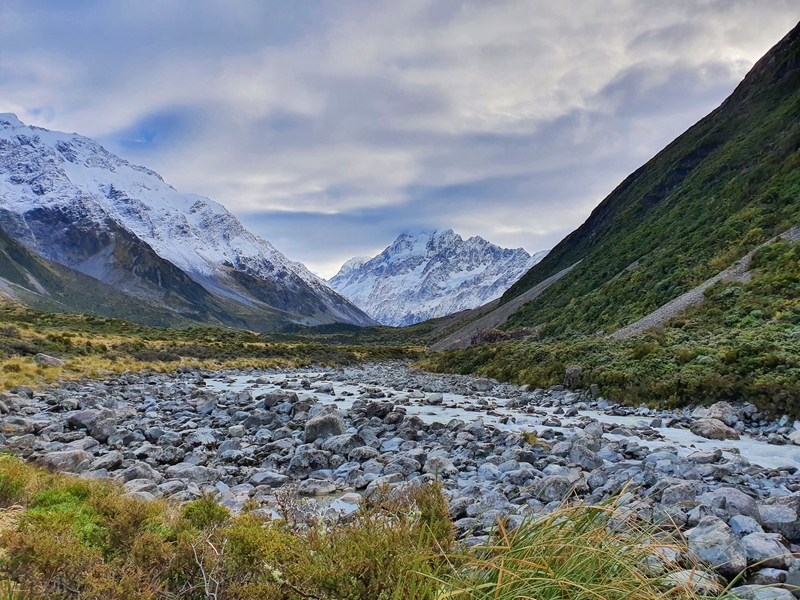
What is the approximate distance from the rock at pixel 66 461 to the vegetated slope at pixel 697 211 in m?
26.5

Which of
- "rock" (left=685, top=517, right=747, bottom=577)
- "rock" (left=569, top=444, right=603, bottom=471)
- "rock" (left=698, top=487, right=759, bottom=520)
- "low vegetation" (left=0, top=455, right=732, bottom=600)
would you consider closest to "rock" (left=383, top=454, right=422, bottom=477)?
"rock" (left=569, top=444, right=603, bottom=471)

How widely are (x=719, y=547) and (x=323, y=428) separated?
29.7ft

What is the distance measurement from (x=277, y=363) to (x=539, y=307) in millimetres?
28711

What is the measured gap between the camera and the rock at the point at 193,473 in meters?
8.28

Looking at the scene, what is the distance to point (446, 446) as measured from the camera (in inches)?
414

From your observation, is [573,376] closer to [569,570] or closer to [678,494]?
[678,494]

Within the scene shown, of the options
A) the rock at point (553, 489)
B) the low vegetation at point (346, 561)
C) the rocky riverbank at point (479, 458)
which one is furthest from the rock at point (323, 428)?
the low vegetation at point (346, 561)

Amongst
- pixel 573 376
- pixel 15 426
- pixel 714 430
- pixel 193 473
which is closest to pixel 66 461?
pixel 193 473

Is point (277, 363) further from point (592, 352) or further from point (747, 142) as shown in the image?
point (747, 142)

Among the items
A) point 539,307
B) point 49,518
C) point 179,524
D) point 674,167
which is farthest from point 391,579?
point 674,167

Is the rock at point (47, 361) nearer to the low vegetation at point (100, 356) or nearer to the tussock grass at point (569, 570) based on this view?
the low vegetation at point (100, 356)

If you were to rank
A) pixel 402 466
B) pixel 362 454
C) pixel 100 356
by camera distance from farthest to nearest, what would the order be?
pixel 100 356 < pixel 362 454 < pixel 402 466

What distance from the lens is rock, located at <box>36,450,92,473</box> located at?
8133 mm

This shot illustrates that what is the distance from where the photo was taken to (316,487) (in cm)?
786
